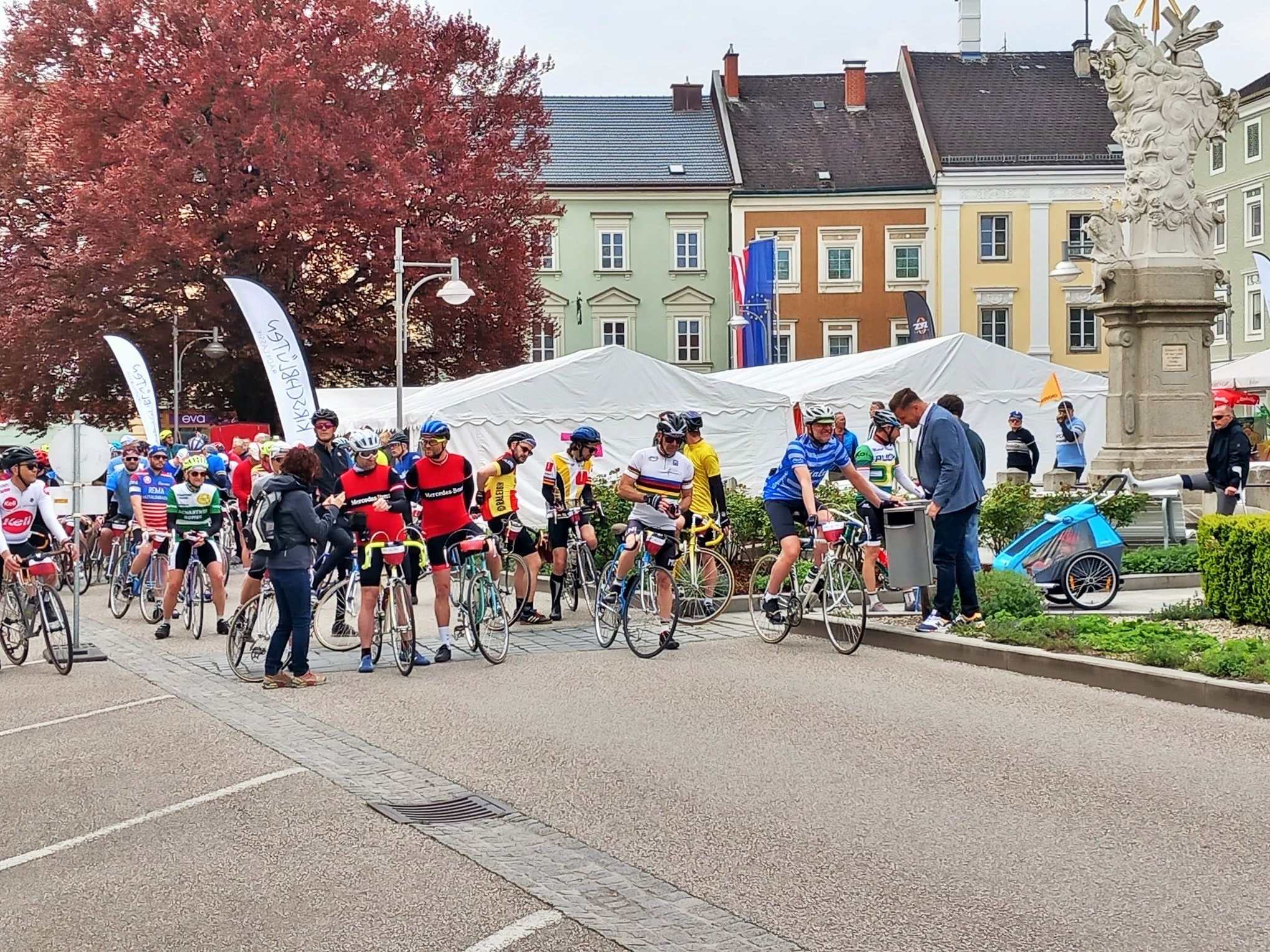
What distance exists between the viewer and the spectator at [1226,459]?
55.2 feet

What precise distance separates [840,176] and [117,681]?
2162 inches

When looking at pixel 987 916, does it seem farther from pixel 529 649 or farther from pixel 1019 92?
pixel 1019 92

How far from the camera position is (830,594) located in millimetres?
12875

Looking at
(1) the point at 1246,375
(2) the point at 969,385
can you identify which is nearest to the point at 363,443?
(1) the point at 1246,375

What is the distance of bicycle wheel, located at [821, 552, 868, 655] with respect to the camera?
12.7m

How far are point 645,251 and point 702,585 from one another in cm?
5142

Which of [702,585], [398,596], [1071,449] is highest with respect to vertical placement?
[1071,449]

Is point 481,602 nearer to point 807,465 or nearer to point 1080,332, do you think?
point 807,465

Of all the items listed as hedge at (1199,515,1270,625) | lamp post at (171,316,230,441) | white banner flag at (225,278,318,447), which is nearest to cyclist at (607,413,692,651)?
hedge at (1199,515,1270,625)

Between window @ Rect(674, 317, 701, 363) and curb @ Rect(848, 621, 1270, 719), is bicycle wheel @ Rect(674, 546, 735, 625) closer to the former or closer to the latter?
curb @ Rect(848, 621, 1270, 719)

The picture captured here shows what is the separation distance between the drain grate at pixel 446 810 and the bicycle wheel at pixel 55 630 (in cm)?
629

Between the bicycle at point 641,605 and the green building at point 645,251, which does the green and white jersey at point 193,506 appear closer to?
the bicycle at point 641,605

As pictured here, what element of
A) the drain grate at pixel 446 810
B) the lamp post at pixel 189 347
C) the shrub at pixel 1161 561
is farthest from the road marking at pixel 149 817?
the lamp post at pixel 189 347

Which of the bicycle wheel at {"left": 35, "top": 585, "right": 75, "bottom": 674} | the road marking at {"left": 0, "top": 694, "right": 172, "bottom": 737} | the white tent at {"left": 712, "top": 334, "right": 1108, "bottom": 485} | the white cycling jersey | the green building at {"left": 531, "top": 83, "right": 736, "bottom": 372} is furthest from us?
the green building at {"left": 531, "top": 83, "right": 736, "bottom": 372}
